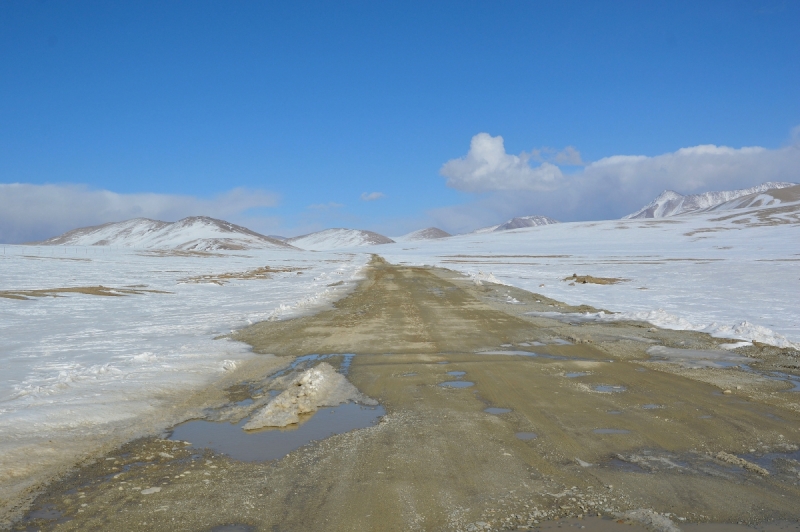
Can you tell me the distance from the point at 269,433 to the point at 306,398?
1.32 m

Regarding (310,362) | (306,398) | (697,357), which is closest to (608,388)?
(697,357)

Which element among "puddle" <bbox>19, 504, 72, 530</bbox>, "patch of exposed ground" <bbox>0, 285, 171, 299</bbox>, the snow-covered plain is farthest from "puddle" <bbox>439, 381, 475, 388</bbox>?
"patch of exposed ground" <bbox>0, 285, 171, 299</bbox>

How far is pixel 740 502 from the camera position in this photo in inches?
183

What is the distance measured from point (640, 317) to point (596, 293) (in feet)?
30.5

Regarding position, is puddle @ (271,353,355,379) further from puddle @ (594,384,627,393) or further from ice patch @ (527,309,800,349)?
ice patch @ (527,309,800,349)

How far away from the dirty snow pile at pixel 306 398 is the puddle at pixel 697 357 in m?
6.39

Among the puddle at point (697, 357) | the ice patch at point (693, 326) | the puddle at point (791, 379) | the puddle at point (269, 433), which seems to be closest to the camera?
the puddle at point (269, 433)

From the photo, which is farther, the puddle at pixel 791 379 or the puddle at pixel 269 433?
the puddle at pixel 791 379

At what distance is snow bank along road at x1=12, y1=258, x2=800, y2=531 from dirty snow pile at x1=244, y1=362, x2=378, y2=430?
315mm

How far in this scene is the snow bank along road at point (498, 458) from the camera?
4531 millimetres

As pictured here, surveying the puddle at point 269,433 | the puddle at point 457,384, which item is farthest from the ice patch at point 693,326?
the puddle at point 269,433

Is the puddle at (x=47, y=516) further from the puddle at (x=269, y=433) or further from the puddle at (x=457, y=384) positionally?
the puddle at (x=457, y=384)

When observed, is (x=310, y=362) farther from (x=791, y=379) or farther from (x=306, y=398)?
(x=791, y=379)

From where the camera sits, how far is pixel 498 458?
565cm
